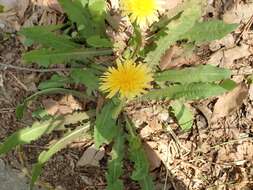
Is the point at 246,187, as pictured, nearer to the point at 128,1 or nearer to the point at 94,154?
the point at 94,154

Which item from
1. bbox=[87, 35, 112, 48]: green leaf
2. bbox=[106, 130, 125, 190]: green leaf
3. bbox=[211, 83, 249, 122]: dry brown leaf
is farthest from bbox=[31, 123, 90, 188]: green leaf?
bbox=[211, 83, 249, 122]: dry brown leaf

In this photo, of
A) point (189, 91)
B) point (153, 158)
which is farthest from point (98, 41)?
point (153, 158)

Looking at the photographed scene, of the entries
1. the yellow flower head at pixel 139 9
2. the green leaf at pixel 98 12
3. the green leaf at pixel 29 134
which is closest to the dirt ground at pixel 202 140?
the green leaf at pixel 29 134

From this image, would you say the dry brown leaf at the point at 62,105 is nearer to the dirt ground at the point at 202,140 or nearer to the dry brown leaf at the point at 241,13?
the dirt ground at the point at 202,140

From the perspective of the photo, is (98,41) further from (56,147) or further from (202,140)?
(202,140)

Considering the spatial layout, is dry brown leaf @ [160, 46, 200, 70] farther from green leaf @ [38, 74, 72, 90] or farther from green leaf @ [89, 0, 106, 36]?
green leaf @ [38, 74, 72, 90]

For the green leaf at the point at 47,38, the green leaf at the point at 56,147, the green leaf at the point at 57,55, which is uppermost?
the green leaf at the point at 47,38
